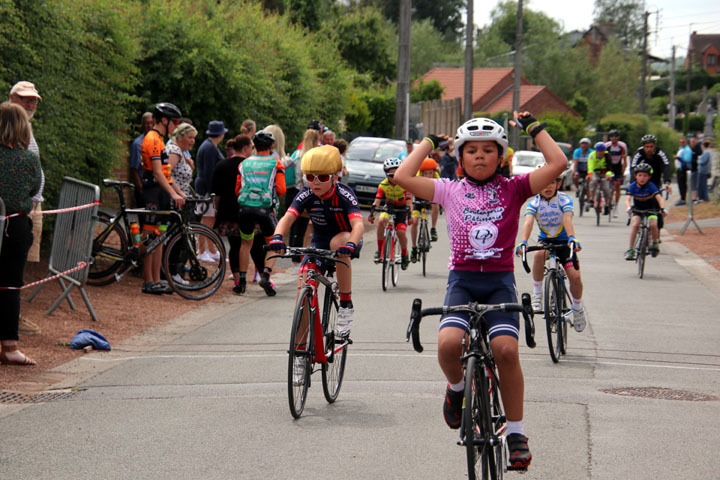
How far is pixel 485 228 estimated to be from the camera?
16.6 feet

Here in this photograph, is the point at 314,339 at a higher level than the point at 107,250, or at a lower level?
lower

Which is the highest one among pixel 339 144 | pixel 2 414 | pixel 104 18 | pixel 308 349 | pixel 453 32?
pixel 453 32

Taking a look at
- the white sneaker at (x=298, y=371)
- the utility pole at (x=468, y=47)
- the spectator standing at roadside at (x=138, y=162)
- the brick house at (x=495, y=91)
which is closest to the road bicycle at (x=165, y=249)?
the spectator standing at roadside at (x=138, y=162)

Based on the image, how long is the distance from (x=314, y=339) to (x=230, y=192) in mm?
6211

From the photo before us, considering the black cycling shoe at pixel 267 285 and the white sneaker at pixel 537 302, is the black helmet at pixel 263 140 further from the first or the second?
the white sneaker at pixel 537 302

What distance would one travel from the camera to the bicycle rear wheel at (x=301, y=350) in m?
6.43

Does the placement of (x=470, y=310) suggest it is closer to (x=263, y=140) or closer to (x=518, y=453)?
(x=518, y=453)

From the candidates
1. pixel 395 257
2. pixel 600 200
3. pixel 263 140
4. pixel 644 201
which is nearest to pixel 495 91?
pixel 600 200

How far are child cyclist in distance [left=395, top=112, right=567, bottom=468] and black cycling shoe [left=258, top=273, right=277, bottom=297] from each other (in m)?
7.25

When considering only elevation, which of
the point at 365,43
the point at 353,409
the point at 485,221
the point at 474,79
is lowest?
the point at 353,409

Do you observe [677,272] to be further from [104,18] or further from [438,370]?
[104,18]

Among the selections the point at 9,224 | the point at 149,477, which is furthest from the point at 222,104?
the point at 149,477

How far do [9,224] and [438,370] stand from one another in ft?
12.3

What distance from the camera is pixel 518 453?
4719 millimetres
